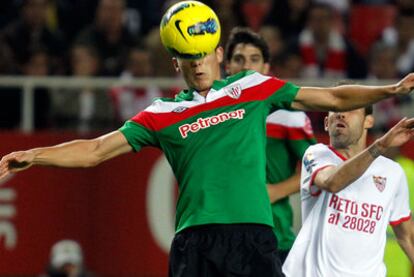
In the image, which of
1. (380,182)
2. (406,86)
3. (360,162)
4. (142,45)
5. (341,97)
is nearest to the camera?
(406,86)

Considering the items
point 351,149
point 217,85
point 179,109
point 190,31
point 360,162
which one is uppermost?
point 190,31

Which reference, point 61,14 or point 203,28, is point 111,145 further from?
point 61,14

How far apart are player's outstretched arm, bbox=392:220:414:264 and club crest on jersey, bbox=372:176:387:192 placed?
290 mm

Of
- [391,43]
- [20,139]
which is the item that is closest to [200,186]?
[20,139]

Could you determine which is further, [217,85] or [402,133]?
[217,85]

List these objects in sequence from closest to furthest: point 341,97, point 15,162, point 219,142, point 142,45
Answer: point 15,162, point 341,97, point 219,142, point 142,45

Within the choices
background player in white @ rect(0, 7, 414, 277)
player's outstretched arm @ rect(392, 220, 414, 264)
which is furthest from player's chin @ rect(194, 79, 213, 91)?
player's outstretched arm @ rect(392, 220, 414, 264)

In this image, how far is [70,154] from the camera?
6941 millimetres

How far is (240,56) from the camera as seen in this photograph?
9242 millimetres

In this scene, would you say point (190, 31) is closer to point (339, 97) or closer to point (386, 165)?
point (339, 97)

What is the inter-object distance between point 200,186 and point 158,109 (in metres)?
0.53

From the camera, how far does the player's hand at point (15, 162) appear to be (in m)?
6.66

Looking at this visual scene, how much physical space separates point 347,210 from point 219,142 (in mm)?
1194

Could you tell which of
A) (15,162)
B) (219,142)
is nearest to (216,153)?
(219,142)
